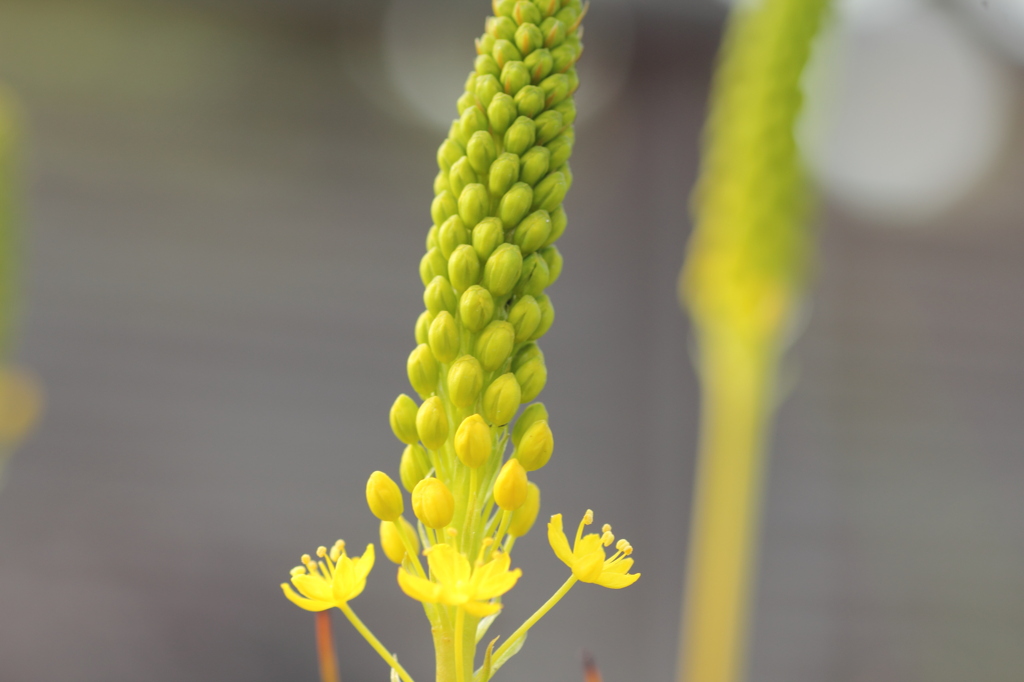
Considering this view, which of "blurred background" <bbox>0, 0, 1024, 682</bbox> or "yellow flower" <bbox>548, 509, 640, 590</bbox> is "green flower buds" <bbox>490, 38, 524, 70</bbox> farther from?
"blurred background" <bbox>0, 0, 1024, 682</bbox>

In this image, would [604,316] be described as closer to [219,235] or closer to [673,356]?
[673,356]

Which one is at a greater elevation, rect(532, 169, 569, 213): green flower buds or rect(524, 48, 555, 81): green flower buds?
rect(524, 48, 555, 81): green flower buds

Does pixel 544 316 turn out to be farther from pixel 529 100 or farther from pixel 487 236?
pixel 529 100

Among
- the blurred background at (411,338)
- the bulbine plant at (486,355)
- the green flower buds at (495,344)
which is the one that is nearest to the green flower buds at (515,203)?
the bulbine plant at (486,355)

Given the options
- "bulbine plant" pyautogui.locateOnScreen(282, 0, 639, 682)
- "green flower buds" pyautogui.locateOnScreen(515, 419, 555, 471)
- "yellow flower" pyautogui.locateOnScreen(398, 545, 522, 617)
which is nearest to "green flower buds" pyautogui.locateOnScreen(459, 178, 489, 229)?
"bulbine plant" pyautogui.locateOnScreen(282, 0, 639, 682)

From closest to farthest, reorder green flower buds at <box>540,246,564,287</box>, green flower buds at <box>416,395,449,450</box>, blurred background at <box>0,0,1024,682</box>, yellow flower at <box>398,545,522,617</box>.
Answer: yellow flower at <box>398,545,522,617</box> < green flower buds at <box>416,395,449,450</box> < green flower buds at <box>540,246,564,287</box> < blurred background at <box>0,0,1024,682</box>

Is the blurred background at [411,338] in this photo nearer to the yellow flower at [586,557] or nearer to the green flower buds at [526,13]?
the yellow flower at [586,557]

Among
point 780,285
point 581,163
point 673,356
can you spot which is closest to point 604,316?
point 673,356
